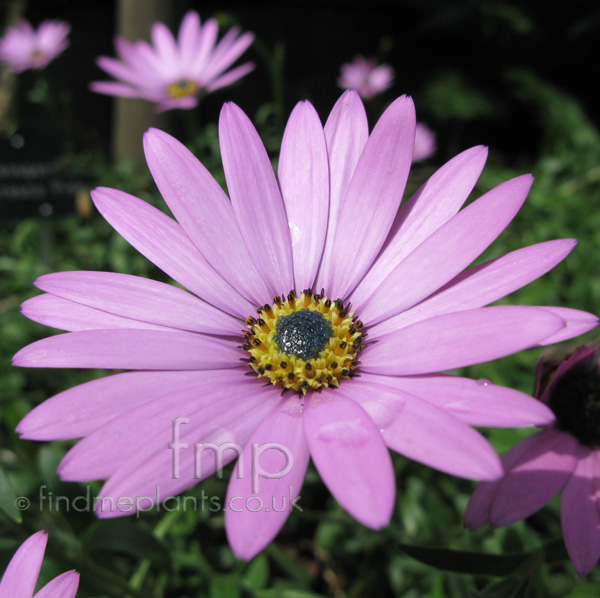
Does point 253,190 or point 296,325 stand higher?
point 253,190

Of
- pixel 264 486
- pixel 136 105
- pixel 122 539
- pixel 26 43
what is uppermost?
pixel 26 43

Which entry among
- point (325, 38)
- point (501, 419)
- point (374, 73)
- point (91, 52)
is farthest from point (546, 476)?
point (91, 52)

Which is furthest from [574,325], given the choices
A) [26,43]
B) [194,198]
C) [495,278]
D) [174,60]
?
[26,43]

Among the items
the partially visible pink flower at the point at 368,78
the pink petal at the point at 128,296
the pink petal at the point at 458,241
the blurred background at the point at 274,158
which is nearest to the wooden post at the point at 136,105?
the blurred background at the point at 274,158

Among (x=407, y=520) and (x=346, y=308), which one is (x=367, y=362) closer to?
(x=346, y=308)

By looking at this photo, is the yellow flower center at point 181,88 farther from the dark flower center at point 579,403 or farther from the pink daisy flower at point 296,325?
the dark flower center at point 579,403

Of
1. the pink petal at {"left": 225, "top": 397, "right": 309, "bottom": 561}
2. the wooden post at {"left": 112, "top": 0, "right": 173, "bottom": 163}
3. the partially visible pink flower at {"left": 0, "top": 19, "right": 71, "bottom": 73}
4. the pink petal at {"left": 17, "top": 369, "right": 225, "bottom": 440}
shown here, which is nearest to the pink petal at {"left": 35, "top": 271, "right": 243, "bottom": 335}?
the pink petal at {"left": 17, "top": 369, "right": 225, "bottom": 440}

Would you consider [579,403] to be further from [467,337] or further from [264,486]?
[264,486]
